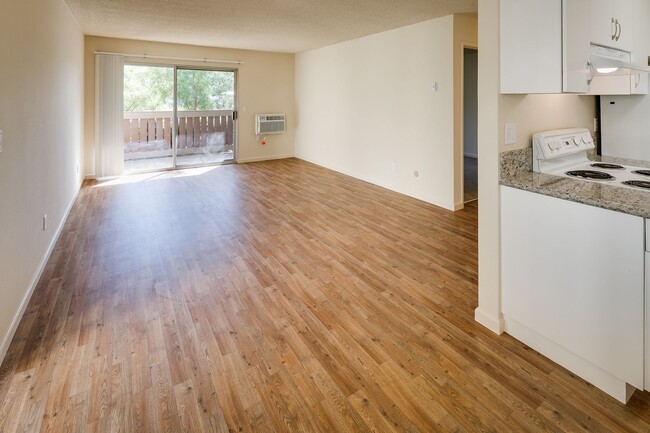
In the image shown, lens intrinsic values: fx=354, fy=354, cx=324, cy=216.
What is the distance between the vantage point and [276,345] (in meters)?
2.01

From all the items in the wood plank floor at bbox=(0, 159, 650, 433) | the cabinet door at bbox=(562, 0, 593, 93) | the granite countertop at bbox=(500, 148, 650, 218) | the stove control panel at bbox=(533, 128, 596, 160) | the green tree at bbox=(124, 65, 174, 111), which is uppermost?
the green tree at bbox=(124, 65, 174, 111)

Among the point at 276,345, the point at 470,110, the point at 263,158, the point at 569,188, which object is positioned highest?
the point at 470,110

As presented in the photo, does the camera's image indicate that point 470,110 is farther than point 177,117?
Yes

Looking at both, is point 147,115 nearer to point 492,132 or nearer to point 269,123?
point 269,123

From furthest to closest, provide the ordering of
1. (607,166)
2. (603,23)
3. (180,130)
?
(180,130), (607,166), (603,23)

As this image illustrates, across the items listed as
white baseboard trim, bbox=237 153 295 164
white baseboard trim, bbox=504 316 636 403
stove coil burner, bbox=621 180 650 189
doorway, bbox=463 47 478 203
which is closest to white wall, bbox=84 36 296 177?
white baseboard trim, bbox=237 153 295 164

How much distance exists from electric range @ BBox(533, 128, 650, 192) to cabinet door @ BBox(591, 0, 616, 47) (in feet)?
1.75

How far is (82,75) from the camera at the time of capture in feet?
19.2

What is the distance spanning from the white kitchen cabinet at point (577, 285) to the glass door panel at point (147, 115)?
6950 mm

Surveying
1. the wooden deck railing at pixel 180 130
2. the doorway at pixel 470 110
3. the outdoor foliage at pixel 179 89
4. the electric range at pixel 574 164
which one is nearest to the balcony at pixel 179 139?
the wooden deck railing at pixel 180 130

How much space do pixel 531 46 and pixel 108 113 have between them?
6752 millimetres

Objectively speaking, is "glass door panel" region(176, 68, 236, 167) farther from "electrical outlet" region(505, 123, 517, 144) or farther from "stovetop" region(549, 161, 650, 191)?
Answer: "stovetop" region(549, 161, 650, 191)

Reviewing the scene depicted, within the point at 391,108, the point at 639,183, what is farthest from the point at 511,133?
the point at 391,108

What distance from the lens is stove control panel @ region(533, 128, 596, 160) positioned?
6.84ft
